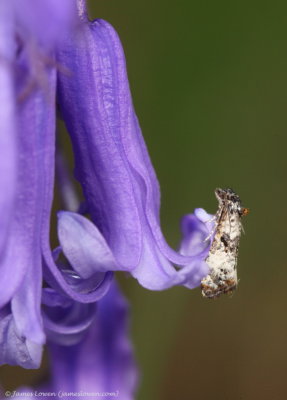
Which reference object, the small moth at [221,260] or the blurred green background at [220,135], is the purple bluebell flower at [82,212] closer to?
the small moth at [221,260]

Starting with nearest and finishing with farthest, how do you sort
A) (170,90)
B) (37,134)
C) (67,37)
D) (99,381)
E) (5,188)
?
(5,188) < (37,134) < (67,37) < (99,381) < (170,90)

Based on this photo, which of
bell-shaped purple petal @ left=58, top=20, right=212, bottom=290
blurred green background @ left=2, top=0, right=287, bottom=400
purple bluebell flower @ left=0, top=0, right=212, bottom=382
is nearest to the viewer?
purple bluebell flower @ left=0, top=0, right=212, bottom=382

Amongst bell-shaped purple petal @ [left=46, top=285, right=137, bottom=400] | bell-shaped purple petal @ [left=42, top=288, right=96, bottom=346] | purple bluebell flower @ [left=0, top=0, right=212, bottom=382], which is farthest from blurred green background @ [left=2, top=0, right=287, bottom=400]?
purple bluebell flower @ [left=0, top=0, right=212, bottom=382]

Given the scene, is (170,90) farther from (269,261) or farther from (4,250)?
(4,250)

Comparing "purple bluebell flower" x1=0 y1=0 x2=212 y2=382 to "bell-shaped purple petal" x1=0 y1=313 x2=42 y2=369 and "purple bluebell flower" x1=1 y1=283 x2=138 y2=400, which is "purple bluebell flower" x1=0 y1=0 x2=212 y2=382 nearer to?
"bell-shaped purple petal" x1=0 y1=313 x2=42 y2=369

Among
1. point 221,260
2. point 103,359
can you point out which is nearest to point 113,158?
point 221,260

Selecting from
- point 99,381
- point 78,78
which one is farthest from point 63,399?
point 78,78
